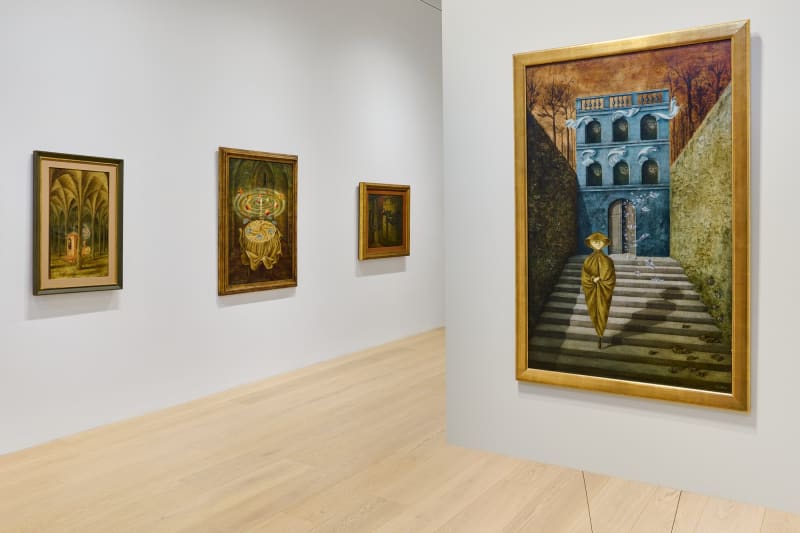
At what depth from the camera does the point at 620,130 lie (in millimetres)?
3678

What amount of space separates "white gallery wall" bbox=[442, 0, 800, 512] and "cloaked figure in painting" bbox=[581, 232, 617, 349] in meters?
0.45

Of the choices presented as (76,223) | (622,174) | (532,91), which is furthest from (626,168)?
(76,223)

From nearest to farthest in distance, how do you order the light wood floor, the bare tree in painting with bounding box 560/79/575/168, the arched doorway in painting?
the light wood floor → the arched doorway in painting → the bare tree in painting with bounding box 560/79/575/168

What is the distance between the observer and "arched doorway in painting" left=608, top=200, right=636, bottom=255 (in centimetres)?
365

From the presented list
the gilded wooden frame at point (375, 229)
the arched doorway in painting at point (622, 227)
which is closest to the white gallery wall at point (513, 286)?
the arched doorway in painting at point (622, 227)

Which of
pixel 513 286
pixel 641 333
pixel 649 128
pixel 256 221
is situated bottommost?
pixel 641 333

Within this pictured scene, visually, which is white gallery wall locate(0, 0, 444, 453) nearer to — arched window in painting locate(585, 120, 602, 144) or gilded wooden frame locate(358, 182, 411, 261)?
gilded wooden frame locate(358, 182, 411, 261)

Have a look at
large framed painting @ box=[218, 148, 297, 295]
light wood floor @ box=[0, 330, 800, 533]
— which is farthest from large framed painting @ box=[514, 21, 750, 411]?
large framed painting @ box=[218, 148, 297, 295]

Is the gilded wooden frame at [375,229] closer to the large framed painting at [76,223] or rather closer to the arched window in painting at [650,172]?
the large framed painting at [76,223]

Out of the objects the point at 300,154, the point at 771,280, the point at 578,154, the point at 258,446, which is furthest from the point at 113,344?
the point at 771,280

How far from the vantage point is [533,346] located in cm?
400

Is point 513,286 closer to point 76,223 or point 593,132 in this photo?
point 593,132

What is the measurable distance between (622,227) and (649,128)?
542 mm

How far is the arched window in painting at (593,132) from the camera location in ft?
12.3
